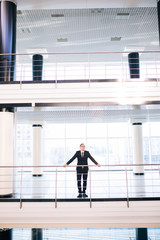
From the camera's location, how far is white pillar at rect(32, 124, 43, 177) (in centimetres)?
362

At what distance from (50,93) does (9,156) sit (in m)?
0.57

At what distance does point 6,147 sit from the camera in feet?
5.95

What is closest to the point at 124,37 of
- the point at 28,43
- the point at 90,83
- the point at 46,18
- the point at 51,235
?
the point at 46,18

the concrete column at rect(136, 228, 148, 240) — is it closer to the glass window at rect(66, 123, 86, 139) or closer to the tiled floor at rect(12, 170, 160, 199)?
the tiled floor at rect(12, 170, 160, 199)

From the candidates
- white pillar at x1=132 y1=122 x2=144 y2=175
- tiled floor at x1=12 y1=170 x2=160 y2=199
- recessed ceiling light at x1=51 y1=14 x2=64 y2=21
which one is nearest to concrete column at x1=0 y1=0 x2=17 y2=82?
recessed ceiling light at x1=51 y1=14 x2=64 y2=21

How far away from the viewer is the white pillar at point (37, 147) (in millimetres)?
3621

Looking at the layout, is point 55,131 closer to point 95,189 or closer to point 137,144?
point 137,144

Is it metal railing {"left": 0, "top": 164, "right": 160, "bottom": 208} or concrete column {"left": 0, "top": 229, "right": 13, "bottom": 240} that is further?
concrete column {"left": 0, "top": 229, "right": 13, "bottom": 240}

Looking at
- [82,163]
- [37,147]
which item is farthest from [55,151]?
[82,163]

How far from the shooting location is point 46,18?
256 centimetres

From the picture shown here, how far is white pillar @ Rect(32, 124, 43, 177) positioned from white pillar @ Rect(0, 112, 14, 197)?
1835 mm

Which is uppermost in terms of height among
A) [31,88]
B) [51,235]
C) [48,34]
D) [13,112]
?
[48,34]

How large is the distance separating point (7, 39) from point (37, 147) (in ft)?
6.50

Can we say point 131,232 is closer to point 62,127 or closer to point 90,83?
point 90,83
